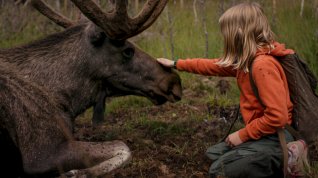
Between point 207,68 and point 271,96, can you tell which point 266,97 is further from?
point 207,68

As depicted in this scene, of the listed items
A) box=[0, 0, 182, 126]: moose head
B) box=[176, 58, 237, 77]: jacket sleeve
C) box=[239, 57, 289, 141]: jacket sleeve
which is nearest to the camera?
box=[239, 57, 289, 141]: jacket sleeve

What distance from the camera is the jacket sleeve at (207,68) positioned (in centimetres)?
536

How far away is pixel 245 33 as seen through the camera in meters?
4.86

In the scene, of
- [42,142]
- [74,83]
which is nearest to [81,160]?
[42,142]

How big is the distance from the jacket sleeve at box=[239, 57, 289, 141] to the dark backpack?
127 mm

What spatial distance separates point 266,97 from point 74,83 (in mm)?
2008

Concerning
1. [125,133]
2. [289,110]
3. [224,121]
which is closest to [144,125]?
[125,133]

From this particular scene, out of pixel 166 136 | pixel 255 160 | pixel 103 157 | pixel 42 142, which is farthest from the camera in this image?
pixel 166 136

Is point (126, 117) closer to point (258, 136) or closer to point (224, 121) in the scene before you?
point (224, 121)

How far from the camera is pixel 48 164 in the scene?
5039mm

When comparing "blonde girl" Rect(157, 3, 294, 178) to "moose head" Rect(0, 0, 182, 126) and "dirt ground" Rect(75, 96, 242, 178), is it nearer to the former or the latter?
"dirt ground" Rect(75, 96, 242, 178)

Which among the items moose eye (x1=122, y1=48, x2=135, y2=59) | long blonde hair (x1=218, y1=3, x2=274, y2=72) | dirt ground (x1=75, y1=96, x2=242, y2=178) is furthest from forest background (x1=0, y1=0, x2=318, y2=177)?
long blonde hair (x1=218, y1=3, x2=274, y2=72)

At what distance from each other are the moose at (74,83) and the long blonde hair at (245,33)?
3.62ft

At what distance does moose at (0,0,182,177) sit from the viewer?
16.8 feet
